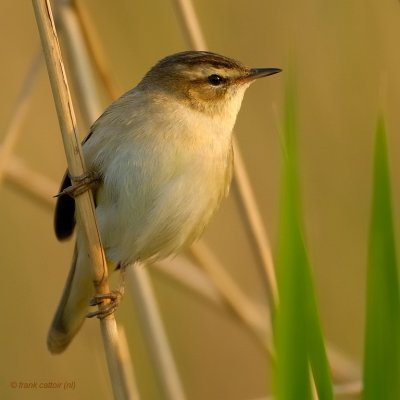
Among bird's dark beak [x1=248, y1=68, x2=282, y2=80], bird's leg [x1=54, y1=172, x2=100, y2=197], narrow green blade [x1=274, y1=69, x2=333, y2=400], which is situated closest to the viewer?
narrow green blade [x1=274, y1=69, x2=333, y2=400]

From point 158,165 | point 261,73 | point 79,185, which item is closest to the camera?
point 79,185

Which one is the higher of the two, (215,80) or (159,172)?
(215,80)

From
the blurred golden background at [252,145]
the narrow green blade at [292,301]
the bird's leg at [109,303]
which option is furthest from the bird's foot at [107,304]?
the blurred golden background at [252,145]

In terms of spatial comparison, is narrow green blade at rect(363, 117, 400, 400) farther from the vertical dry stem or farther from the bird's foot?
the bird's foot

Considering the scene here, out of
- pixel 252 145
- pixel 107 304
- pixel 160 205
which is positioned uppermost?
pixel 252 145

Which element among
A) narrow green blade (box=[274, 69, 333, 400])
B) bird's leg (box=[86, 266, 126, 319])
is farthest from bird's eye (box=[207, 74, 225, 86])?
narrow green blade (box=[274, 69, 333, 400])

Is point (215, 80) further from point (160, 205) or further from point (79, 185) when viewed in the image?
point (79, 185)

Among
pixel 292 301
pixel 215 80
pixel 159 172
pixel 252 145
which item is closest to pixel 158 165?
pixel 159 172

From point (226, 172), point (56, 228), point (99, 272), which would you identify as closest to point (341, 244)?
point (226, 172)
